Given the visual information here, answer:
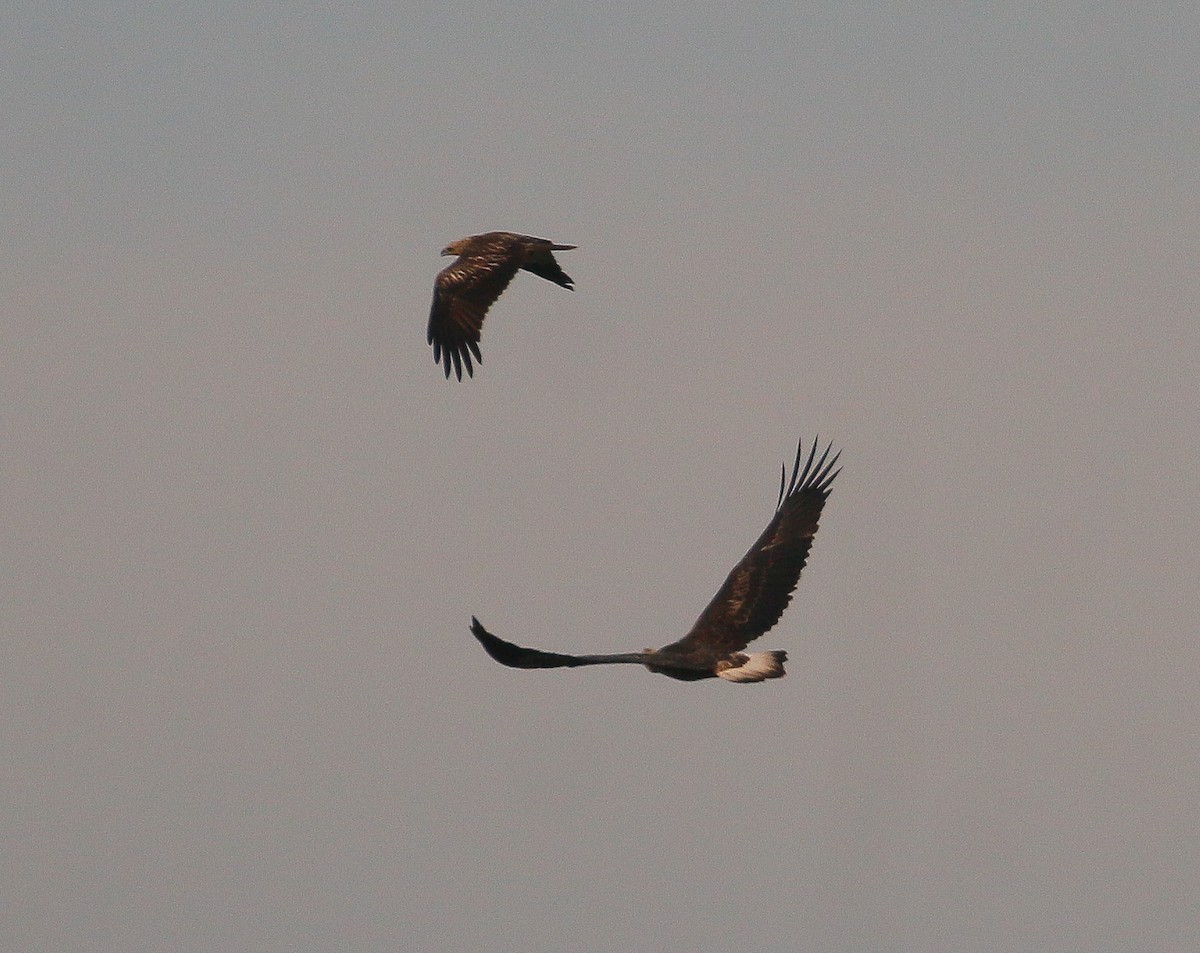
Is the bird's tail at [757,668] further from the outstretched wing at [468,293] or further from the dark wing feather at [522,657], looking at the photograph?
the outstretched wing at [468,293]

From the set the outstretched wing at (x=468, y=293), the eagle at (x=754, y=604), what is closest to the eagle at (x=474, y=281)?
the outstretched wing at (x=468, y=293)

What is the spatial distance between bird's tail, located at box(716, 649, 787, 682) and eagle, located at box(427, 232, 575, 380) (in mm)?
4899

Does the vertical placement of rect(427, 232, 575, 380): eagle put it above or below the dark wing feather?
above

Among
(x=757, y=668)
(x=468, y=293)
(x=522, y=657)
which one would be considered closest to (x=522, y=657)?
(x=522, y=657)

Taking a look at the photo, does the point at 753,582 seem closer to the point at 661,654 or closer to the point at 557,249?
the point at 661,654

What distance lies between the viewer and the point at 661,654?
59.9 feet

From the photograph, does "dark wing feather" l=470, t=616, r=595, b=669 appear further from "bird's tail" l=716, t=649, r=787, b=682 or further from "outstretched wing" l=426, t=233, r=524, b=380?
"outstretched wing" l=426, t=233, r=524, b=380

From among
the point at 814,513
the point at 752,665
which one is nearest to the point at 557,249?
the point at 814,513

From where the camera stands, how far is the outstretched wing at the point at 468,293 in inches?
868

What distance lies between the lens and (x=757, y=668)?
60.6 feet

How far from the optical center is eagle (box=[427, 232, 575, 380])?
22062 mm

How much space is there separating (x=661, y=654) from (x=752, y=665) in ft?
2.67

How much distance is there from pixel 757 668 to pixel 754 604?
712 mm

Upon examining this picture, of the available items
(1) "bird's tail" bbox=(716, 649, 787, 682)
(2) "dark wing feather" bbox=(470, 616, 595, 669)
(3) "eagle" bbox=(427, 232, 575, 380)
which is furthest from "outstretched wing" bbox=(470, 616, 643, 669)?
(3) "eagle" bbox=(427, 232, 575, 380)
